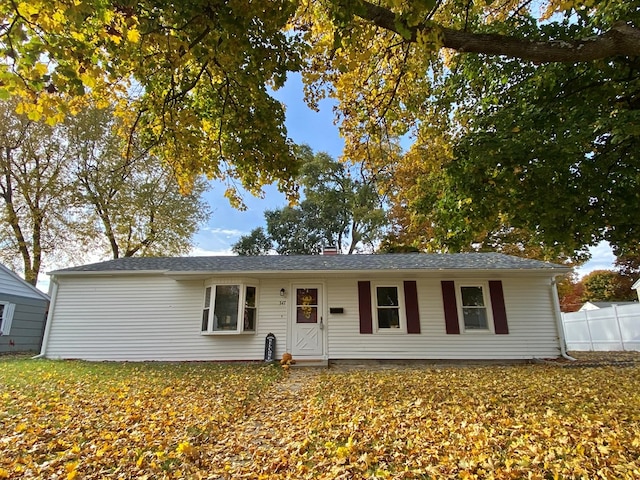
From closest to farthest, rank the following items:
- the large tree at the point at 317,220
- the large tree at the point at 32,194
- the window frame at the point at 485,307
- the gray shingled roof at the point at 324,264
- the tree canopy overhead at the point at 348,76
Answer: the tree canopy overhead at the point at 348,76, the window frame at the point at 485,307, the gray shingled roof at the point at 324,264, the large tree at the point at 32,194, the large tree at the point at 317,220

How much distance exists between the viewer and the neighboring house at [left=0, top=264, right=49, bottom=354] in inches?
484

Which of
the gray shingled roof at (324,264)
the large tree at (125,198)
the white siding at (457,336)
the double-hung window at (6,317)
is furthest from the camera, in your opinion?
the large tree at (125,198)

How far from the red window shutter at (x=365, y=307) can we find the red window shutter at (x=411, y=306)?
3.41 ft

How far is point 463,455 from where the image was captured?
291 cm

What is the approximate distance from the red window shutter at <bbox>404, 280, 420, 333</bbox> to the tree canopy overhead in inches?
99.3

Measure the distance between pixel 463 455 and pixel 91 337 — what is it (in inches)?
417

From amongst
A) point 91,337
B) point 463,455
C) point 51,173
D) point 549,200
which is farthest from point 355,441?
point 51,173

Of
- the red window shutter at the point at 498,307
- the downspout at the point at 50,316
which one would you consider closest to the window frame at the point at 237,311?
the downspout at the point at 50,316

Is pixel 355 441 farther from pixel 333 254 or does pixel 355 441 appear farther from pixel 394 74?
pixel 333 254

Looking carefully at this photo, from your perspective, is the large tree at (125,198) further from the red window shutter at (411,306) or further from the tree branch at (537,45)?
the tree branch at (537,45)

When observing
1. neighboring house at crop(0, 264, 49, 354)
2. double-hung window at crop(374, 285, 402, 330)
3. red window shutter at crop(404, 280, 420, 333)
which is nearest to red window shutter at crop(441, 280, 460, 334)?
red window shutter at crop(404, 280, 420, 333)

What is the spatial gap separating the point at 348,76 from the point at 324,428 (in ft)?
16.4

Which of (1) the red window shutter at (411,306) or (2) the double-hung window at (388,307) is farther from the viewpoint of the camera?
(2) the double-hung window at (388,307)

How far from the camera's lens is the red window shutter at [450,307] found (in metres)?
9.55
